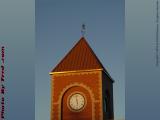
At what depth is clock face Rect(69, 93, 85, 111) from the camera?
31.5 m

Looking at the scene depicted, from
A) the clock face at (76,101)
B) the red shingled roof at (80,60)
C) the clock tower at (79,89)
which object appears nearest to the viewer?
the clock tower at (79,89)

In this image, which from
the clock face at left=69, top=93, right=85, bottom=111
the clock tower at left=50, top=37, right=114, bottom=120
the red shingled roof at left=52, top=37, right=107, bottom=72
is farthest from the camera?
the red shingled roof at left=52, top=37, right=107, bottom=72

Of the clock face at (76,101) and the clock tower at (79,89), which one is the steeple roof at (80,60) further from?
the clock face at (76,101)

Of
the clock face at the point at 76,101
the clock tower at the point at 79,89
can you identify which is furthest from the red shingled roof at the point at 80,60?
the clock face at the point at 76,101

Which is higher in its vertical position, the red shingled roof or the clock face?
the red shingled roof

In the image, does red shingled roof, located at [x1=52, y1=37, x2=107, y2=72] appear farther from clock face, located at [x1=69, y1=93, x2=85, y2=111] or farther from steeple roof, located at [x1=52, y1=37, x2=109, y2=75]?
clock face, located at [x1=69, y1=93, x2=85, y2=111]

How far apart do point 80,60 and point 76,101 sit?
3149 millimetres

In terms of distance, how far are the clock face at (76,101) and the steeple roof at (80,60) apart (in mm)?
2007

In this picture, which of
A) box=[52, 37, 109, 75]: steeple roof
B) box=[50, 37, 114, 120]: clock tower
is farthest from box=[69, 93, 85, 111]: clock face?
box=[52, 37, 109, 75]: steeple roof

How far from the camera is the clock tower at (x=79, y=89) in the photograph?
31250mm

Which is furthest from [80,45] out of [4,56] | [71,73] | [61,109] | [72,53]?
[4,56]

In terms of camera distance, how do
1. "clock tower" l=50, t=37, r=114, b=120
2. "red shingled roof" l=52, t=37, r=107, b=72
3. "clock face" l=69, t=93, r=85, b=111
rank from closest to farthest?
"clock tower" l=50, t=37, r=114, b=120
"clock face" l=69, t=93, r=85, b=111
"red shingled roof" l=52, t=37, r=107, b=72

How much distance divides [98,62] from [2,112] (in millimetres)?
15484

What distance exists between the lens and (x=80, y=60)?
32719 millimetres
